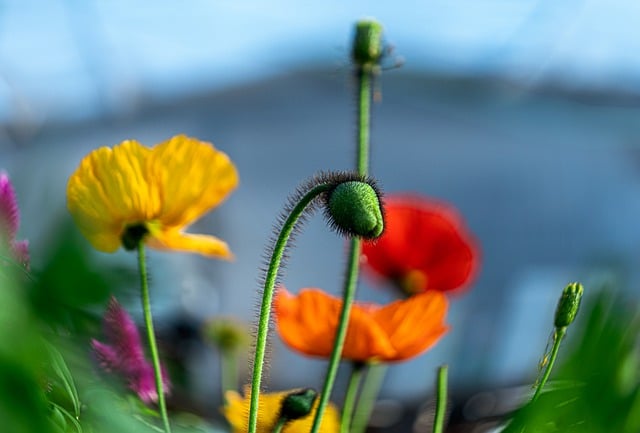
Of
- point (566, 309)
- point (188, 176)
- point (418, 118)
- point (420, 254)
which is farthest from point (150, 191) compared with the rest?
point (418, 118)

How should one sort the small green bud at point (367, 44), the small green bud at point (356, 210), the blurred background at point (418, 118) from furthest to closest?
1. the blurred background at point (418, 118)
2. the small green bud at point (367, 44)
3. the small green bud at point (356, 210)

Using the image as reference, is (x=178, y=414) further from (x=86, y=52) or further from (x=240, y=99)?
(x=86, y=52)

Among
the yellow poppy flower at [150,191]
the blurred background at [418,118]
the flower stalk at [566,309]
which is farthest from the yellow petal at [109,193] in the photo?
the blurred background at [418,118]

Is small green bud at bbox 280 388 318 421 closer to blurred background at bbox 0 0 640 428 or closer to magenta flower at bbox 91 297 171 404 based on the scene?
magenta flower at bbox 91 297 171 404

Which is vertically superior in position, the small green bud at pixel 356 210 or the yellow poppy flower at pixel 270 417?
the small green bud at pixel 356 210

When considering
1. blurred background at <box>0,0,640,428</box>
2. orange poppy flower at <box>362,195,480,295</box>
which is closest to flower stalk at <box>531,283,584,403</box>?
orange poppy flower at <box>362,195,480,295</box>

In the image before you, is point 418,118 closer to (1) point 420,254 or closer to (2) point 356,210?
(1) point 420,254

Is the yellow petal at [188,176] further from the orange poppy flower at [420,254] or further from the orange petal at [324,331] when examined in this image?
the orange poppy flower at [420,254]
